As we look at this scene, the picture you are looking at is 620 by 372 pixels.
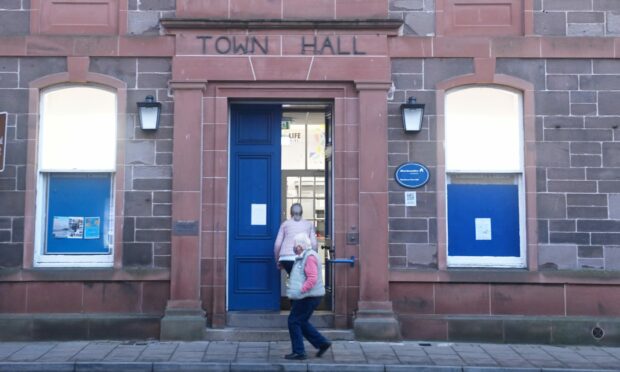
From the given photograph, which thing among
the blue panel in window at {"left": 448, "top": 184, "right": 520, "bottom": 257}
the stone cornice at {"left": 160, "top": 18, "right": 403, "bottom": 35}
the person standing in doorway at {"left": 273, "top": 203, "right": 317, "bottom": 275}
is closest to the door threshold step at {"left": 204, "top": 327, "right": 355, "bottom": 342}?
the person standing in doorway at {"left": 273, "top": 203, "right": 317, "bottom": 275}

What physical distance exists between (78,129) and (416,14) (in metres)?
5.54

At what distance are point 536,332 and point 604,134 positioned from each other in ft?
10.4

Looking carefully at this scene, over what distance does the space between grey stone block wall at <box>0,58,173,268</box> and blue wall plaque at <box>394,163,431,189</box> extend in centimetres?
348

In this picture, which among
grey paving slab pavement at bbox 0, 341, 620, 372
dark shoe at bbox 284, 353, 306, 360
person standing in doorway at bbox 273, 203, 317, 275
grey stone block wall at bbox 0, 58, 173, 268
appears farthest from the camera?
grey stone block wall at bbox 0, 58, 173, 268

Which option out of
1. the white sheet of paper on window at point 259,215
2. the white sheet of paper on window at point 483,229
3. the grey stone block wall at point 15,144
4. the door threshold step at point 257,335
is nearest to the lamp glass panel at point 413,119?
the white sheet of paper on window at point 483,229

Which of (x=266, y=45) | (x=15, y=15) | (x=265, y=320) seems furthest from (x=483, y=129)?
(x=15, y=15)

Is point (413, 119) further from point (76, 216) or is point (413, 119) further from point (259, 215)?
point (76, 216)

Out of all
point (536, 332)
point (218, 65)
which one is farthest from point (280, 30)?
point (536, 332)

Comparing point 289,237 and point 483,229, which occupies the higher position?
point 483,229

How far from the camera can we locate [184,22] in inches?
405

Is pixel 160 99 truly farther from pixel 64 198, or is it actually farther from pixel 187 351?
pixel 187 351

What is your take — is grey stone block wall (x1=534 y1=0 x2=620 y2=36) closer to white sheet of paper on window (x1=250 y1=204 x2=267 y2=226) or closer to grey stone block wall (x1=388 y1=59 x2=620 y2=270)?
grey stone block wall (x1=388 y1=59 x2=620 y2=270)

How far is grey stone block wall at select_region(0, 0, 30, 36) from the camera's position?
10.5 metres

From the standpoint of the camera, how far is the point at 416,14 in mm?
10547
